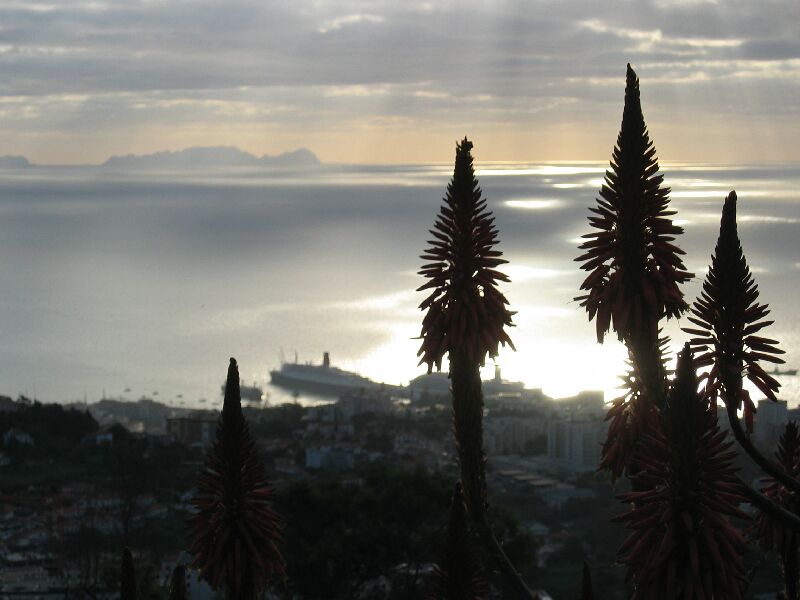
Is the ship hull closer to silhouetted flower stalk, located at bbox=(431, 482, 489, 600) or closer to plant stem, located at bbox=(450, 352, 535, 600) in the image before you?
plant stem, located at bbox=(450, 352, 535, 600)

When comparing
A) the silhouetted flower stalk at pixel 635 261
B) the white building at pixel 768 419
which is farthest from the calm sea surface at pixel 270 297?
the silhouetted flower stalk at pixel 635 261

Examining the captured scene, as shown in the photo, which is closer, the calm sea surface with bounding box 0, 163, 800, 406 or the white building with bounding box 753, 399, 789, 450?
the white building with bounding box 753, 399, 789, 450

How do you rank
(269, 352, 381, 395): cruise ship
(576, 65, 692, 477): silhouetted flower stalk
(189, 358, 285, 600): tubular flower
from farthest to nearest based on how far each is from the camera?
(269, 352, 381, 395): cruise ship, (576, 65, 692, 477): silhouetted flower stalk, (189, 358, 285, 600): tubular flower

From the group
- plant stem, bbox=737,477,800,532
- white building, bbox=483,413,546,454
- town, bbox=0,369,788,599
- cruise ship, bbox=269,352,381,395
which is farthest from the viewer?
cruise ship, bbox=269,352,381,395

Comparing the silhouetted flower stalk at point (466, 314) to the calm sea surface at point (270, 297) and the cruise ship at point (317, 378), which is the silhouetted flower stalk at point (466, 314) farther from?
the cruise ship at point (317, 378)

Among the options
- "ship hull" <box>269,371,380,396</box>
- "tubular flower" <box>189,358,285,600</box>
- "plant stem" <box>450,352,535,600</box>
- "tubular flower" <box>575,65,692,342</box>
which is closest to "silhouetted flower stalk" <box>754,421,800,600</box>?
"tubular flower" <box>575,65,692,342</box>

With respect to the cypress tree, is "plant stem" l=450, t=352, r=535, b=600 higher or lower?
higher
